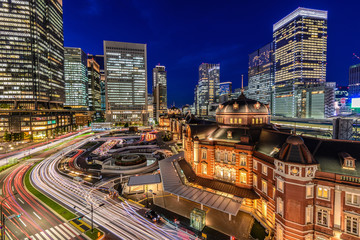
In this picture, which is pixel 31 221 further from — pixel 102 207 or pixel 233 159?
pixel 233 159

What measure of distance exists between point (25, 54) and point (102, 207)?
419 feet

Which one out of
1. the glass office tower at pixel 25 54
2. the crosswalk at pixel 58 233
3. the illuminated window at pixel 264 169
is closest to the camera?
the crosswalk at pixel 58 233

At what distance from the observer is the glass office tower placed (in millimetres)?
101125

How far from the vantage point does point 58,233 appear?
84.8 ft

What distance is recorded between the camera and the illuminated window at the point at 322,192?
21.3 m

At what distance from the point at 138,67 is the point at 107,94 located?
43.7 metres

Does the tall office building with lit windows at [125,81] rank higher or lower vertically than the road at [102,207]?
higher

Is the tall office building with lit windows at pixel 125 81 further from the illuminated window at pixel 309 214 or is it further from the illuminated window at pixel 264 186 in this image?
the illuminated window at pixel 309 214

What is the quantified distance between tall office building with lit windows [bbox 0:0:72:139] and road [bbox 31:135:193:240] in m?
73.7

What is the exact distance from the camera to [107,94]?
16775cm

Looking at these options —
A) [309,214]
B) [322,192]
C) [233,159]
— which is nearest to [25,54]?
[233,159]

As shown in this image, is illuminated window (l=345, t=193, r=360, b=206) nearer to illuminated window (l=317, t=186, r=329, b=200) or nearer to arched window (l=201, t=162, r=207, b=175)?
illuminated window (l=317, t=186, r=329, b=200)

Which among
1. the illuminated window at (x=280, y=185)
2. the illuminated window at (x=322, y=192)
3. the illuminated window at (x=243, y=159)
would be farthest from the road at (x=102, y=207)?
the illuminated window at (x=322, y=192)

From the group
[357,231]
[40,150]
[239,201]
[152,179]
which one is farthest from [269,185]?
[40,150]
